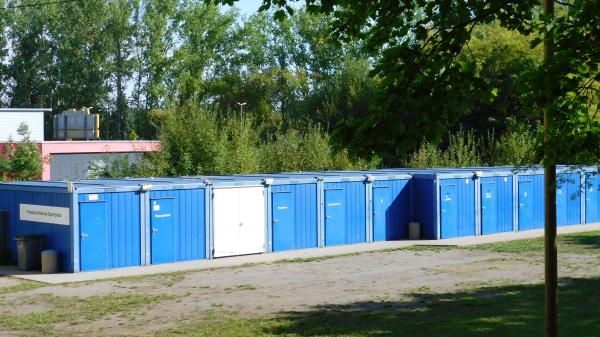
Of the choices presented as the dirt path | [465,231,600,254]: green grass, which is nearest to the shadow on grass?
the dirt path

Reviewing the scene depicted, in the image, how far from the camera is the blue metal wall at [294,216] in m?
25.5

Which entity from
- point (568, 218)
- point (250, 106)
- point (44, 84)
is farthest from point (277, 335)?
point (44, 84)

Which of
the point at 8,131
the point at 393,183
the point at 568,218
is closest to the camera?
the point at 393,183

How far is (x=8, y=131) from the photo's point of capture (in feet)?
159

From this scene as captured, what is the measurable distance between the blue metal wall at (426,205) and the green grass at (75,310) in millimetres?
13008

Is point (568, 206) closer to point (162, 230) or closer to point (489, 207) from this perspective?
point (489, 207)

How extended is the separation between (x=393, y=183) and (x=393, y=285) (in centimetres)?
993

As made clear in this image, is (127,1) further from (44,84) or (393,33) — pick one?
(393,33)

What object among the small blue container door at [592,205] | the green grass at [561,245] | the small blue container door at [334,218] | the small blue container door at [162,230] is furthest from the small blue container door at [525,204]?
the small blue container door at [162,230]

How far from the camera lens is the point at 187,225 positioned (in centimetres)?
2358

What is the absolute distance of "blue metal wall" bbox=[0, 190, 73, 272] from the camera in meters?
21.6

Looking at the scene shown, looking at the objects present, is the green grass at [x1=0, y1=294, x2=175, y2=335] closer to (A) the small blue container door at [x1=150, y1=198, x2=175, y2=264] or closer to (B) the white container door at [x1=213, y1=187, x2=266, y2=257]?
(A) the small blue container door at [x1=150, y1=198, x2=175, y2=264]

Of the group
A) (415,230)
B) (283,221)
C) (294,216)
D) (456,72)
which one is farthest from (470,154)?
(456,72)

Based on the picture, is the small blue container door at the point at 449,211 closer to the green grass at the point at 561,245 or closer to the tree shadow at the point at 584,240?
the green grass at the point at 561,245
